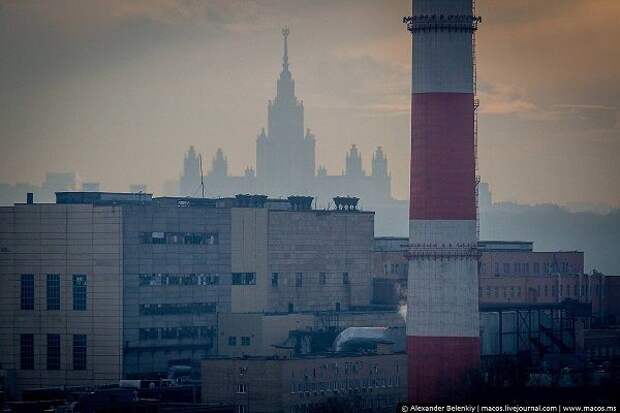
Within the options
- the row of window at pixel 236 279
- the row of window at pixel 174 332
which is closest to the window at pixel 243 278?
the row of window at pixel 236 279

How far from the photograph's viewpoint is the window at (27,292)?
113 meters

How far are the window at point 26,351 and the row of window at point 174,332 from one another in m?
5.81

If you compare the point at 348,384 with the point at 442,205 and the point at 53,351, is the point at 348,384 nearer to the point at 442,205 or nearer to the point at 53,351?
the point at 442,205

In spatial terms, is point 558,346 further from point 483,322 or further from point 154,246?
point 154,246

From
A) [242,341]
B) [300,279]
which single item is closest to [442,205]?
[242,341]

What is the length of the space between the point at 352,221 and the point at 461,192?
33273 mm

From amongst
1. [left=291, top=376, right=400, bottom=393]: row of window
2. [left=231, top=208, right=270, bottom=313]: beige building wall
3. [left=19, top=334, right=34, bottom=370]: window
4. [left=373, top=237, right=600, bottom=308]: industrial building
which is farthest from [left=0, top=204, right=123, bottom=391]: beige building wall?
[left=373, top=237, right=600, bottom=308]: industrial building

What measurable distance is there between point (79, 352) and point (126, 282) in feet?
14.5

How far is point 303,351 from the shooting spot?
11131 cm

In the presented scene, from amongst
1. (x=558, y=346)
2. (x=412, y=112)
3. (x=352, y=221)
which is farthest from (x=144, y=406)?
(x=352, y=221)

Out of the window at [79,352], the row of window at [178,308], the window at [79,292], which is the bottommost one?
the window at [79,352]

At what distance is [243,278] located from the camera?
4675 inches

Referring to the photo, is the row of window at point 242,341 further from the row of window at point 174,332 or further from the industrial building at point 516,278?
the industrial building at point 516,278

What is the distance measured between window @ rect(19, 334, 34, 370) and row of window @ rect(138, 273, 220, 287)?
661cm
